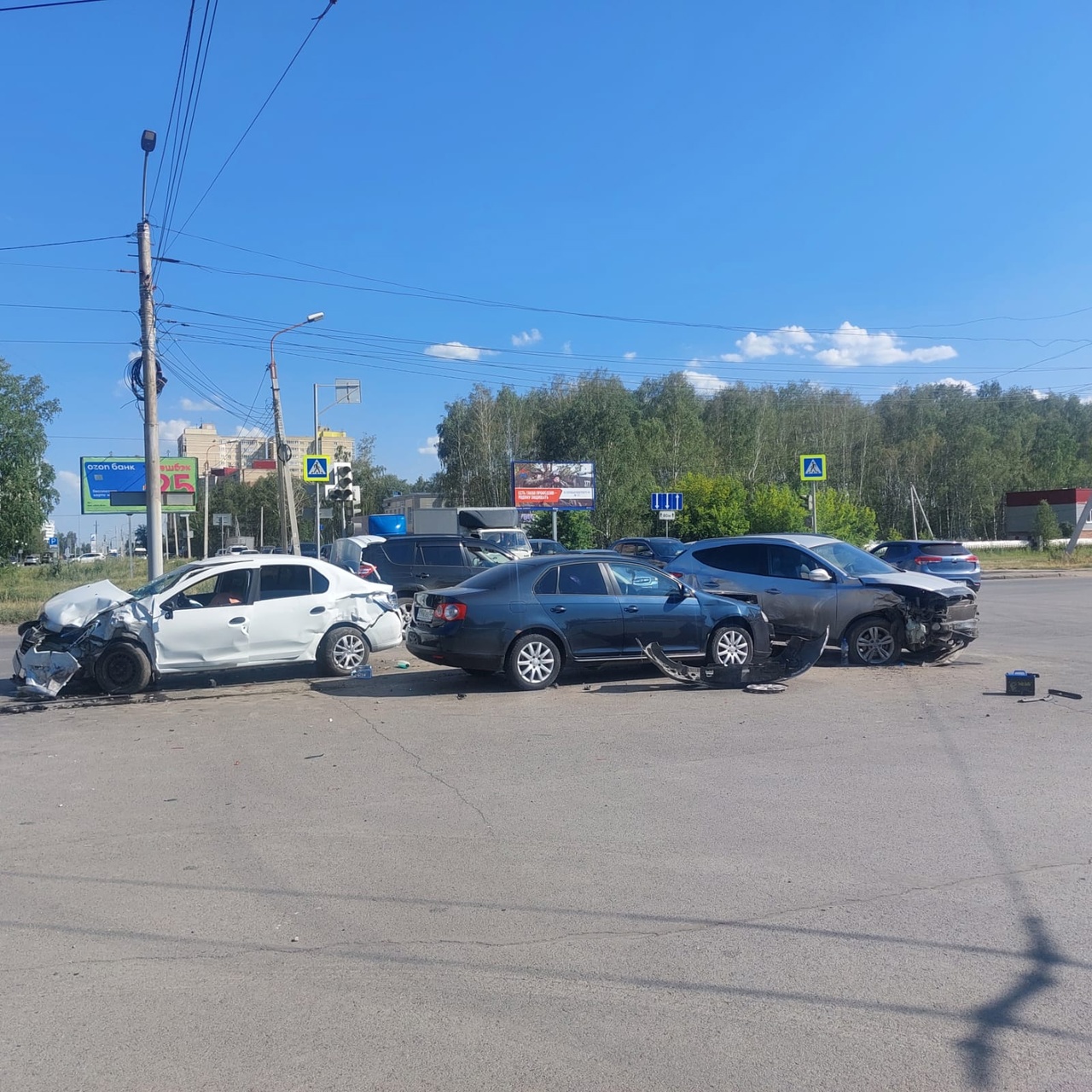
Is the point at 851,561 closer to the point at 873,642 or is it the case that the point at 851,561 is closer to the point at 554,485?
the point at 873,642

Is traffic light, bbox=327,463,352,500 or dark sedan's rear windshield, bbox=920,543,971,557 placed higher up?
traffic light, bbox=327,463,352,500

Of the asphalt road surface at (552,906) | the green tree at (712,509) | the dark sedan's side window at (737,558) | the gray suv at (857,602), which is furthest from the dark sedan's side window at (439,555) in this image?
the green tree at (712,509)

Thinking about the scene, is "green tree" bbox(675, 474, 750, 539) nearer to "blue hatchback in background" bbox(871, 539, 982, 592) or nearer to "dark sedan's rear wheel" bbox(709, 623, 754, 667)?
"blue hatchback in background" bbox(871, 539, 982, 592)

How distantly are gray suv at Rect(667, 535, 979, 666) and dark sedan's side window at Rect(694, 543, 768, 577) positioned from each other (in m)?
0.04

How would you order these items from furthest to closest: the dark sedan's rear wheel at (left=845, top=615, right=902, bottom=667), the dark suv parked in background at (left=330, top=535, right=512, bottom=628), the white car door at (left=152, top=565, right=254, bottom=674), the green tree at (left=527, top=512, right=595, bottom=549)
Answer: the green tree at (left=527, top=512, right=595, bottom=549) < the dark suv parked in background at (left=330, top=535, right=512, bottom=628) < the dark sedan's rear wheel at (left=845, top=615, right=902, bottom=667) < the white car door at (left=152, top=565, right=254, bottom=674)

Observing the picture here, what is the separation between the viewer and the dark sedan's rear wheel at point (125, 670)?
1164 cm

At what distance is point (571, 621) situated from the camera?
460 inches

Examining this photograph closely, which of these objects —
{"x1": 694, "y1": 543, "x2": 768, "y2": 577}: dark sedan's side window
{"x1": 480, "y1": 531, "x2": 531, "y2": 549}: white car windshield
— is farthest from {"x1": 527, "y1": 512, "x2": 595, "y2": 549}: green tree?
{"x1": 694, "y1": 543, "x2": 768, "y2": 577}: dark sedan's side window

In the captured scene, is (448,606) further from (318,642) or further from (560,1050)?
(560,1050)

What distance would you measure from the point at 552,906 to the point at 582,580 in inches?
277

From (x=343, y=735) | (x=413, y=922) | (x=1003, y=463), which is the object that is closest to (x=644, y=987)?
(x=413, y=922)

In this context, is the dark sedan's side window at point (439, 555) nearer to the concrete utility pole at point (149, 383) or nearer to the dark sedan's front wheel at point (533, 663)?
the concrete utility pole at point (149, 383)

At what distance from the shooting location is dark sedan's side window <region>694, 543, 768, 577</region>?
46.8 ft

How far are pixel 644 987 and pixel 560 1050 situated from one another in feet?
2.04
